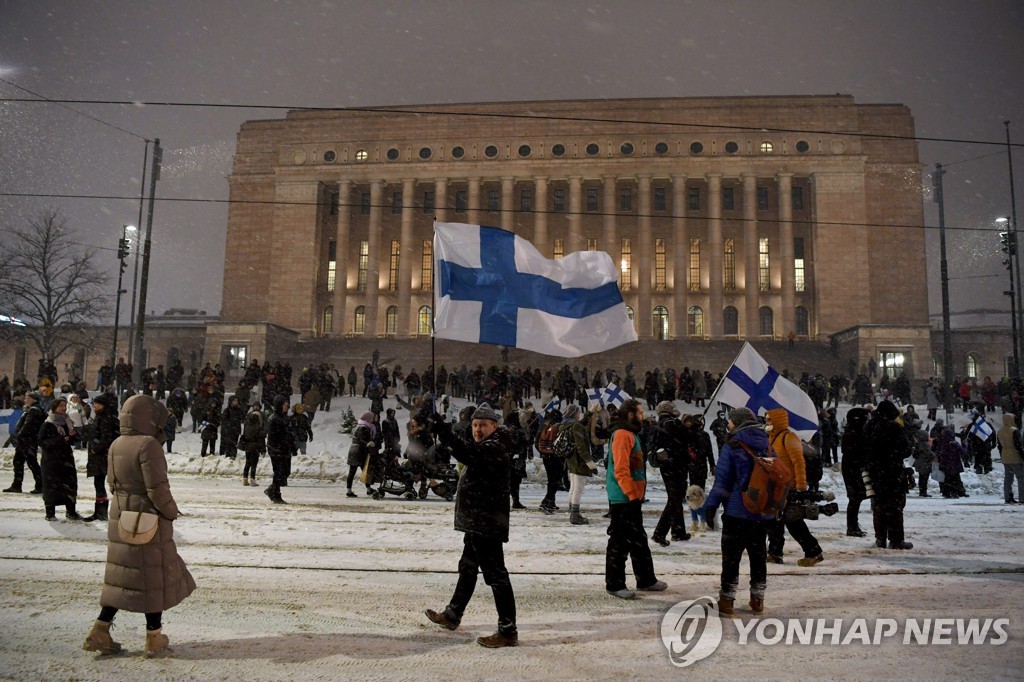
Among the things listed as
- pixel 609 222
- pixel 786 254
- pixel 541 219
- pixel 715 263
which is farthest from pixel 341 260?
pixel 786 254

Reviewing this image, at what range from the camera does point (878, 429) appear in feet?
27.4

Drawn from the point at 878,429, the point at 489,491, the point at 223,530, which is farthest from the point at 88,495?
the point at 878,429

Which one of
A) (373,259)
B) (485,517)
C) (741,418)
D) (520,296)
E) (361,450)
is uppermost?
(373,259)

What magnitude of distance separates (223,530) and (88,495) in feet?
14.6

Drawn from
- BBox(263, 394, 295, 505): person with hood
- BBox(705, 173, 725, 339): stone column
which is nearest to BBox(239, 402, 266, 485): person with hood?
BBox(263, 394, 295, 505): person with hood

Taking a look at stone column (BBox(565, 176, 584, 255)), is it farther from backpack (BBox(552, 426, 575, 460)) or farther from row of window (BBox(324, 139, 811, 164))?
backpack (BBox(552, 426, 575, 460))

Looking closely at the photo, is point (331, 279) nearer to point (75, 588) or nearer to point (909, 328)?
point (909, 328)

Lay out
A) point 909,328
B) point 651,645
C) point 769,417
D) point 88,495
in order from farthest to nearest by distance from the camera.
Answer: point 909,328
point 88,495
point 769,417
point 651,645

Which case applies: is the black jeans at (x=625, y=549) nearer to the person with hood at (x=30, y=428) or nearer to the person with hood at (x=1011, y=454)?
the person with hood at (x=30, y=428)

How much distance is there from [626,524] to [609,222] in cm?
4650

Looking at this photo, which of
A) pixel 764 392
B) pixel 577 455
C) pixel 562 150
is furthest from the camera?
pixel 562 150

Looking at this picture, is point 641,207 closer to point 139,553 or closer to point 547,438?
point 547,438

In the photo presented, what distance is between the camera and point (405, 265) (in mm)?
52094

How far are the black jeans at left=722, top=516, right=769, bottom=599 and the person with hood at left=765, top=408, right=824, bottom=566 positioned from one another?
1.70 m
